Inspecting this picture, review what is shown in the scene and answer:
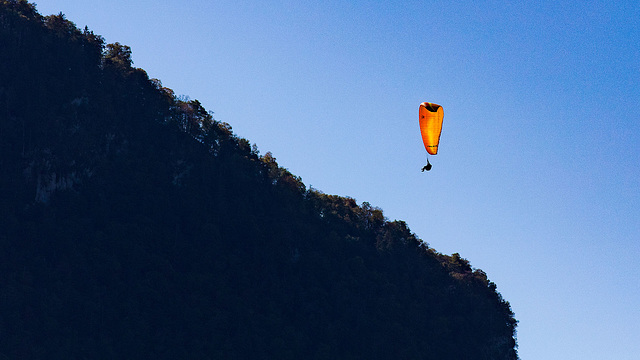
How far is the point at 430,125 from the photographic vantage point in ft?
216

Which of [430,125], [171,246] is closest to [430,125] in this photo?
[430,125]

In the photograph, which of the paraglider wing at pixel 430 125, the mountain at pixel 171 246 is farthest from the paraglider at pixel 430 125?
the mountain at pixel 171 246

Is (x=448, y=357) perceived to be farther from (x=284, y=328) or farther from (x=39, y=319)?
(x=39, y=319)

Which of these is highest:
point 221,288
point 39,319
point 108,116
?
point 108,116

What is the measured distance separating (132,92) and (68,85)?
8749 mm

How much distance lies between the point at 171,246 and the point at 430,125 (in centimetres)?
4195

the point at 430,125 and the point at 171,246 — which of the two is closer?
the point at 430,125

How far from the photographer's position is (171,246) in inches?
3937

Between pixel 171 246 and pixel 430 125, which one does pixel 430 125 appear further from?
pixel 171 246

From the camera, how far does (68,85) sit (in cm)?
10356

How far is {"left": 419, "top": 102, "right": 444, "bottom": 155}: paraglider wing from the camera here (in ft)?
216

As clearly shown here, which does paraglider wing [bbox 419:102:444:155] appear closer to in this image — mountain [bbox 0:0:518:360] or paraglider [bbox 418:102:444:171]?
paraglider [bbox 418:102:444:171]

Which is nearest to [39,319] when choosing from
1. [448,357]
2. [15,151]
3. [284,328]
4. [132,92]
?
[15,151]

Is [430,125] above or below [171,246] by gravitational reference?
above
